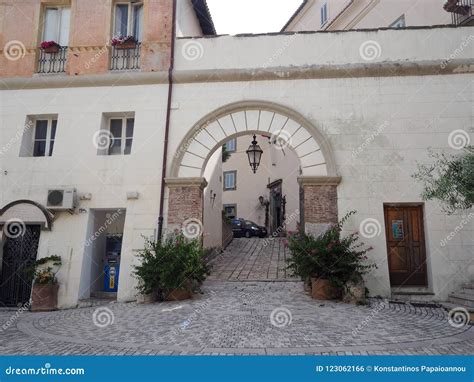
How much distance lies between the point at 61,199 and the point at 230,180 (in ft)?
79.3

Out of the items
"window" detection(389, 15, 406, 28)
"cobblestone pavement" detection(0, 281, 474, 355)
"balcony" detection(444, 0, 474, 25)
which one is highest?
"window" detection(389, 15, 406, 28)

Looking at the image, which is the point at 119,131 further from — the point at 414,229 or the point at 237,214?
the point at 237,214

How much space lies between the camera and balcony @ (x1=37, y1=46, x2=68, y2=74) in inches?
416

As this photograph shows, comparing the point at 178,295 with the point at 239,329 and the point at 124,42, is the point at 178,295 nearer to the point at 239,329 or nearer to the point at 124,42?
the point at 239,329

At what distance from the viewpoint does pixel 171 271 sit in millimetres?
8008

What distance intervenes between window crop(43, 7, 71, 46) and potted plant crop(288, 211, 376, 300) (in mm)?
8986

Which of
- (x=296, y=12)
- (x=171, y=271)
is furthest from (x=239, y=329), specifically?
(x=296, y=12)

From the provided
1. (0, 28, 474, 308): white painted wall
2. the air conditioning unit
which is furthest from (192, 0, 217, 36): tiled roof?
the air conditioning unit

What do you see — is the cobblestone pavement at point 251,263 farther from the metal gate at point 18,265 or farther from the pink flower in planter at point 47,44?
the pink flower in planter at point 47,44

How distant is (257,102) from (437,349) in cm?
702

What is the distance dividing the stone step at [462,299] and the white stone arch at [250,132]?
4184mm

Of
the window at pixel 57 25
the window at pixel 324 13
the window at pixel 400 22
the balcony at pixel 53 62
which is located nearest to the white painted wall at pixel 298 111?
the balcony at pixel 53 62

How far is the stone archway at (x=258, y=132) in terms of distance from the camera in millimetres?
9141

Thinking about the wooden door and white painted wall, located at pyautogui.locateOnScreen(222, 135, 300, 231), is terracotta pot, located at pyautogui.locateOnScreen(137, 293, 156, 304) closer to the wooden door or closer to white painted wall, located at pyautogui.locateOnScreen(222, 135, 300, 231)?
the wooden door
